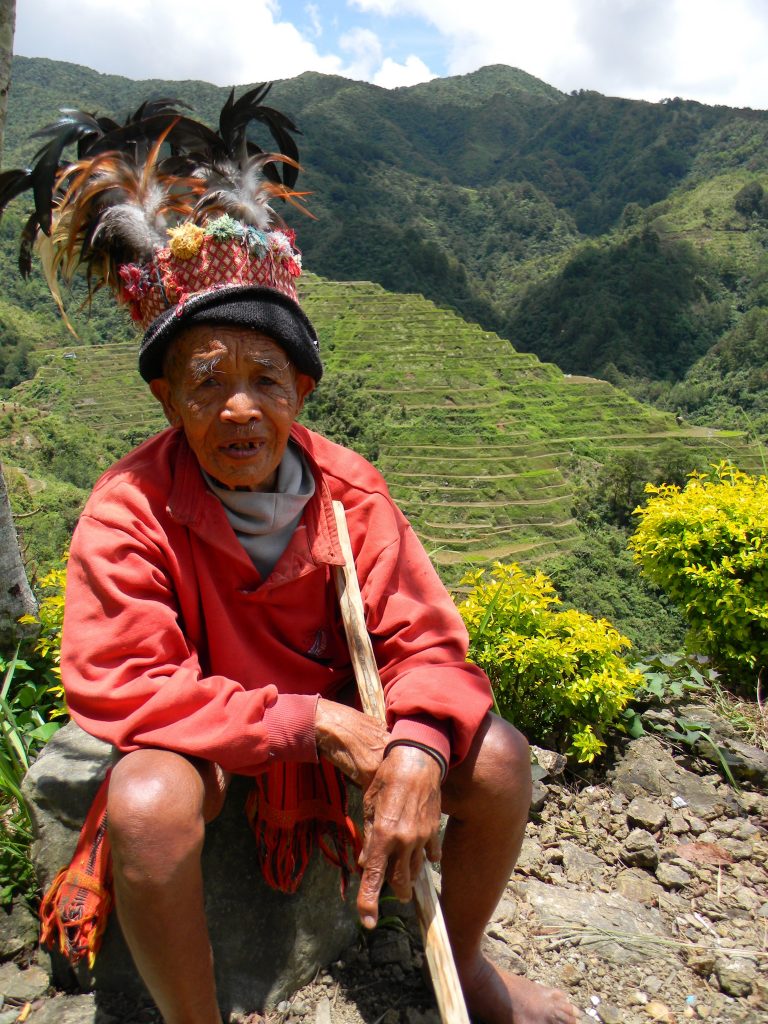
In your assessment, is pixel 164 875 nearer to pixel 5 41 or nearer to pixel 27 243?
pixel 27 243

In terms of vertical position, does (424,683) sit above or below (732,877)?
above

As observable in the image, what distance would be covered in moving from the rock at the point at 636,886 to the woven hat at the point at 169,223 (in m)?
1.71

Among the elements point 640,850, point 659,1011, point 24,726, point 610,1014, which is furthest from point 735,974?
point 24,726

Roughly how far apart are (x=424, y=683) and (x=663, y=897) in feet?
4.04

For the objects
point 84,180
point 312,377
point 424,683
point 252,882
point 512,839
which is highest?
point 84,180

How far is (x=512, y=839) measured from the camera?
1562mm

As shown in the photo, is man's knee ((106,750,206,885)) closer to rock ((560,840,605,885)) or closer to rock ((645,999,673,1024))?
rock ((645,999,673,1024))

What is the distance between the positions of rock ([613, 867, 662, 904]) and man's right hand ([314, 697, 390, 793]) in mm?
1179

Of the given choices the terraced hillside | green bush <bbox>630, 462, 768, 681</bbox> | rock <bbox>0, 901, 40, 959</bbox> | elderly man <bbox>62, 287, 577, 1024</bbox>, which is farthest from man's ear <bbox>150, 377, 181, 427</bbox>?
the terraced hillside

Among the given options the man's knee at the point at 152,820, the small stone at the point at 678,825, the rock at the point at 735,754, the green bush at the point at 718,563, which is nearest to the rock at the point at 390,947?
the man's knee at the point at 152,820

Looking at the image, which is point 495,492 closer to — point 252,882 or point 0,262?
point 0,262

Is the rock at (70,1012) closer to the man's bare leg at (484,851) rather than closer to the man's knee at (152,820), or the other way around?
the man's knee at (152,820)

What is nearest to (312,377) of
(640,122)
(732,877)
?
(732,877)

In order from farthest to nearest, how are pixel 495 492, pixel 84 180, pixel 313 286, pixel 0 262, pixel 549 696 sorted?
1. pixel 313 286
2. pixel 0 262
3. pixel 495 492
4. pixel 549 696
5. pixel 84 180
